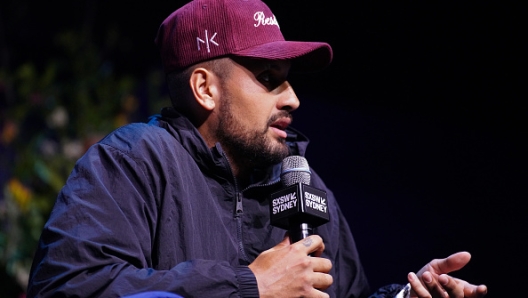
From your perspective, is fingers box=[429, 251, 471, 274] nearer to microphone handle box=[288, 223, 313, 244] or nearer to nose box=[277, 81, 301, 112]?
microphone handle box=[288, 223, 313, 244]

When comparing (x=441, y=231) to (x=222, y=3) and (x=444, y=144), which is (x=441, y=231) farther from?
(x=222, y=3)

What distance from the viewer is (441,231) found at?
2.59 meters

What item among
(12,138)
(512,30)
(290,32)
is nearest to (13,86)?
(12,138)

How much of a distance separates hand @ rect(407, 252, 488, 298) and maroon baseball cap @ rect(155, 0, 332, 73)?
632 millimetres

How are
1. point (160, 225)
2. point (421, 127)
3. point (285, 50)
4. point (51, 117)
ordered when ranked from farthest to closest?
point (51, 117) < point (421, 127) < point (285, 50) < point (160, 225)

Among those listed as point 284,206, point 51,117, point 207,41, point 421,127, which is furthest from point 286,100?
point 51,117

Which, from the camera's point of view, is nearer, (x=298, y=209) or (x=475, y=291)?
(x=298, y=209)

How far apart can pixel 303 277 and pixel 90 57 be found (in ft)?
7.66

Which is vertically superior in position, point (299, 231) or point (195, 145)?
point (195, 145)

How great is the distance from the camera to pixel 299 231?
4.62ft

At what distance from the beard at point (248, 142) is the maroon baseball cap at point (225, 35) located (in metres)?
0.13

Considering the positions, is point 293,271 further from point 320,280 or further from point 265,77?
point 265,77

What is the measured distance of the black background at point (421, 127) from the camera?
2.46m

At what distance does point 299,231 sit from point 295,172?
0.60 ft
